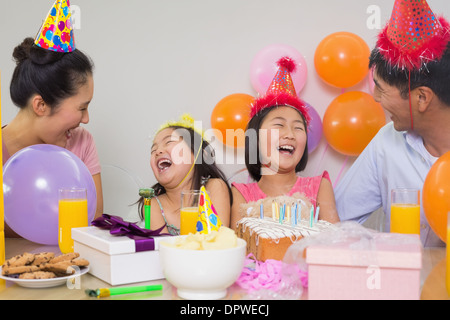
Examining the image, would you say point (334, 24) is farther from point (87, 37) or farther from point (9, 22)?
point (9, 22)

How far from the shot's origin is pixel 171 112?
2.82 meters

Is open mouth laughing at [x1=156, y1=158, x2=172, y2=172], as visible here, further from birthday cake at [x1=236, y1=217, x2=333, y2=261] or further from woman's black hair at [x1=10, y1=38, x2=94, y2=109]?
birthday cake at [x1=236, y1=217, x2=333, y2=261]

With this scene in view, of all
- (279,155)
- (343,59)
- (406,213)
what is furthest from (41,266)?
(343,59)

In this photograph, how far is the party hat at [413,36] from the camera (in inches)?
66.4

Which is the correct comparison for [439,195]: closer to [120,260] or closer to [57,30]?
[120,260]

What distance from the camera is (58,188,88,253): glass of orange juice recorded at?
1.29 metres

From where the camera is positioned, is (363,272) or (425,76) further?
(425,76)

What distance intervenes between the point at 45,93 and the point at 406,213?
136 cm

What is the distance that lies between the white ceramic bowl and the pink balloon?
1710 mm

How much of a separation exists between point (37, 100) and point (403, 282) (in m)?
1.51

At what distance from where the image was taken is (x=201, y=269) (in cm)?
88

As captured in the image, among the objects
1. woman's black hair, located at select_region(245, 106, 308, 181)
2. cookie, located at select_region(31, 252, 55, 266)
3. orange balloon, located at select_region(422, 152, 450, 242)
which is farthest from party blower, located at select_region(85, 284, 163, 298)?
woman's black hair, located at select_region(245, 106, 308, 181)

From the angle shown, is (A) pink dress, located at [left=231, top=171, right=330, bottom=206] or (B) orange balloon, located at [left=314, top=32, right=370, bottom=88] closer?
(A) pink dress, located at [left=231, top=171, right=330, bottom=206]

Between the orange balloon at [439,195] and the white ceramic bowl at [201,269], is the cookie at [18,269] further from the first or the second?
the orange balloon at [439,195]
